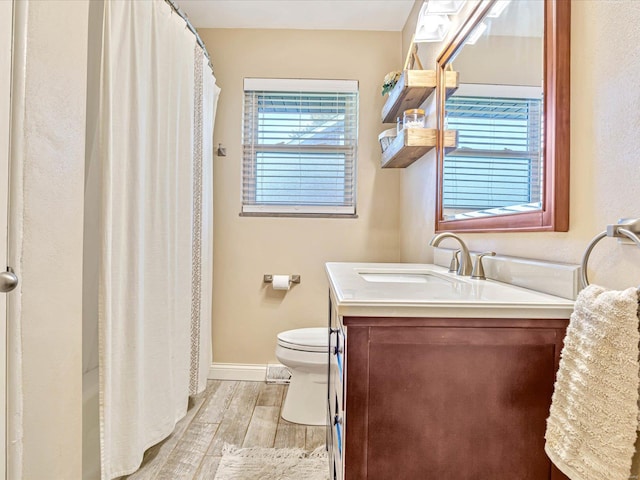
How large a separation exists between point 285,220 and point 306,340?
883 mm

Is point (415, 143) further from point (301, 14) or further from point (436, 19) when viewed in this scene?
point (301, 14)

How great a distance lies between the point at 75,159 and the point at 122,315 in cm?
63

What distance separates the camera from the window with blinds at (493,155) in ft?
3.48

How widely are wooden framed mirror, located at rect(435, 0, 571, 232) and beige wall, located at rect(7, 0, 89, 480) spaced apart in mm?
1340

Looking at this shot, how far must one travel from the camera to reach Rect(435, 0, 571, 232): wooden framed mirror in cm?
94

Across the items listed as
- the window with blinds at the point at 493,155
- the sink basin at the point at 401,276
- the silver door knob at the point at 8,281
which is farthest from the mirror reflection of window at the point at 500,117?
the silver door knob at the point at 8,281

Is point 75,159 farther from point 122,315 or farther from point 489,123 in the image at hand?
point 489,123

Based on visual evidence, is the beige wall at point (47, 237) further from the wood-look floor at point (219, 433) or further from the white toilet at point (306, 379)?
the white toilet at point (306, 379)

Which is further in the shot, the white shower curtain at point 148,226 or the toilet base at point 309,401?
the toilet base at point 309,401

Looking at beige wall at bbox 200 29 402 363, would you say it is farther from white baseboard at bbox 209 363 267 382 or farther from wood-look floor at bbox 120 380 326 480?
wood-look floor at bbox 120 380 326 480

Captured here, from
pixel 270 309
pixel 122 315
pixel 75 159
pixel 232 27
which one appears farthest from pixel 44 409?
pixel 232 27

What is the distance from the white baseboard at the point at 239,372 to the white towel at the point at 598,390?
7.05 ft

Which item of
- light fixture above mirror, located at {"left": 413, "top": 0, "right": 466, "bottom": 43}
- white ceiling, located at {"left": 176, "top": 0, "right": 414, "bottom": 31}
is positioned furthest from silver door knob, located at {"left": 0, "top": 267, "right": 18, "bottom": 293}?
white ceiling, located at {"left": 176, "top": 0, "right": 414, "bottom": 31}

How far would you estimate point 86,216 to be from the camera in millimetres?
1867
